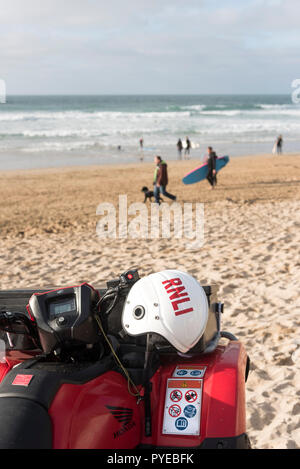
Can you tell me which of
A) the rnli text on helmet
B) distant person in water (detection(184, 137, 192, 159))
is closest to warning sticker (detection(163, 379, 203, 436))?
the rnli text on helmet

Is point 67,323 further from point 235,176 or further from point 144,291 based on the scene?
point 235,176

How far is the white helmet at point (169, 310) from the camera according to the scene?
237 centimetres

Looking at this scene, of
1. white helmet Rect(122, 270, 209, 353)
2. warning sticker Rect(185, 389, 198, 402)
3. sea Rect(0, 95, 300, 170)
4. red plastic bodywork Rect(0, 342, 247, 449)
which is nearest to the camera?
red plastic bodywork Rect(0, 342, 247, 449)

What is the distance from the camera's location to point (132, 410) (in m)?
2.39

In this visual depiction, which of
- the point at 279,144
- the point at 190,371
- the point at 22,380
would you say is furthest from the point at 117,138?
the point at 22,380

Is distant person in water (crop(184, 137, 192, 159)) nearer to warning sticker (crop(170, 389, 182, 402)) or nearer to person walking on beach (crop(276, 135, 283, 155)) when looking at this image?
person walking on beach (crop(276, 135, 283, 155))

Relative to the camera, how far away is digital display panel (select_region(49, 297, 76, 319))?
239 centimetres

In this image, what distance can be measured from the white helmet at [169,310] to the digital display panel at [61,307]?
0.95 feet

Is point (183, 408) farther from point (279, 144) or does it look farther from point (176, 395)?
point (279, 144)

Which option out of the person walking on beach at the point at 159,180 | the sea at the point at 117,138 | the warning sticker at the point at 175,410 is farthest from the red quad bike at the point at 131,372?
the sea at the point at 117,138

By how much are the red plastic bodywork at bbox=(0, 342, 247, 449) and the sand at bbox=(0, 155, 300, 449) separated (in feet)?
4.04

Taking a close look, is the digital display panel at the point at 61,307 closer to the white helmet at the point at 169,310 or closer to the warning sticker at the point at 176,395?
the white helmet at the point at 169,310
